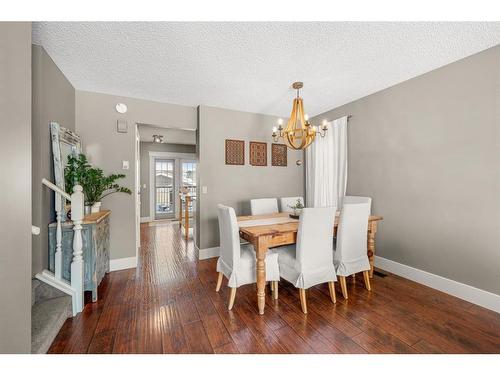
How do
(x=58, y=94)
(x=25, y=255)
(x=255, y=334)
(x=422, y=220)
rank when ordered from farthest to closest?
(x=422, y=220), (x=58, y=94), (x=255, y=334), (x=25, y=255)

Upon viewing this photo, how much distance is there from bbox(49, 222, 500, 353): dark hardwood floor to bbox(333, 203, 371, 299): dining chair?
306 mm

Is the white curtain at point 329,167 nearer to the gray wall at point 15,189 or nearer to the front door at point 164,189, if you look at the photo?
the gray wall at point 15,189

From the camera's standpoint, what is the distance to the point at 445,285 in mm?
2225

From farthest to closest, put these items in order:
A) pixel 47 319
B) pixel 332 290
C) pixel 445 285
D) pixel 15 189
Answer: pixel 445 285, pixel 332 290, pixel 47 319, pixel 15 189

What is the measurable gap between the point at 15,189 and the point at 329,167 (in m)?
3.66

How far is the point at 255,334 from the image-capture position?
1.60 meters

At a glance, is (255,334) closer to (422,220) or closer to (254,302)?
(254,302)

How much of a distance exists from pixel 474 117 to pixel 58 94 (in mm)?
4329

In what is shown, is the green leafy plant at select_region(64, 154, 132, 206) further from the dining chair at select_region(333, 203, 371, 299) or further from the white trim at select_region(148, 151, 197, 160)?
the white trim at select_region(148, 151, 197, 160)

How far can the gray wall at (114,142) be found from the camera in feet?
9.09

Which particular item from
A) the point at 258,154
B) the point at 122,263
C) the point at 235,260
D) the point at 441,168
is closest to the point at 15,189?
the point at 235,260

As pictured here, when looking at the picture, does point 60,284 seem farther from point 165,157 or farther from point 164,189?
point 165,157
